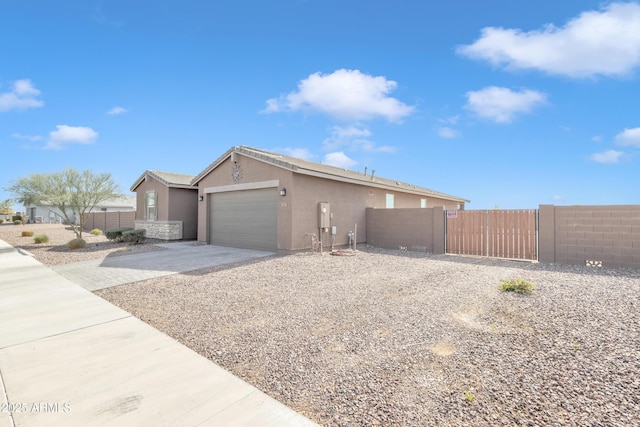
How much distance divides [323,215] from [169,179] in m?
10.5

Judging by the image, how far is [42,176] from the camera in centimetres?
1534

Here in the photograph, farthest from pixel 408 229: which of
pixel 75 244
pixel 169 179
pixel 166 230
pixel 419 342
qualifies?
pixel 75 244

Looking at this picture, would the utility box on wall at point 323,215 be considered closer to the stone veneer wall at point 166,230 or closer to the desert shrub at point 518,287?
the desert shrub at point 518,287

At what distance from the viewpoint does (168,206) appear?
16.9m

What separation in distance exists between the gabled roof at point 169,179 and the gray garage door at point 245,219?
3333mm

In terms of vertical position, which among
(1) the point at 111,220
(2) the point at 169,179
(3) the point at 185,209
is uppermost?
(2) the point at 169,179

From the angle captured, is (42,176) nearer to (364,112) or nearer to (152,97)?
(152,97)

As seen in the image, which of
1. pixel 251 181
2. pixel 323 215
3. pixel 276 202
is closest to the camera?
pixel 276 202

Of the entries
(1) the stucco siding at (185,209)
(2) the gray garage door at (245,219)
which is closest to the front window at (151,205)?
(1) the stucco siding at (185,209)

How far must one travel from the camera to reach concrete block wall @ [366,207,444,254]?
12.2 metres

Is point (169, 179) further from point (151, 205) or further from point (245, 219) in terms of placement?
point (245, 219)

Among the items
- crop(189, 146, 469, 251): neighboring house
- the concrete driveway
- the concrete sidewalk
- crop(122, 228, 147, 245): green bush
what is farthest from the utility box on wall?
crop(122, 228, 147, 245): green bush

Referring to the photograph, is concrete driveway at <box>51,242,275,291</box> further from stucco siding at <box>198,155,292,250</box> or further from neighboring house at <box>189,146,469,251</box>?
stucco siding at <box>198,155,292,250</box>

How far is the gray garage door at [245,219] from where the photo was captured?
1212cm
